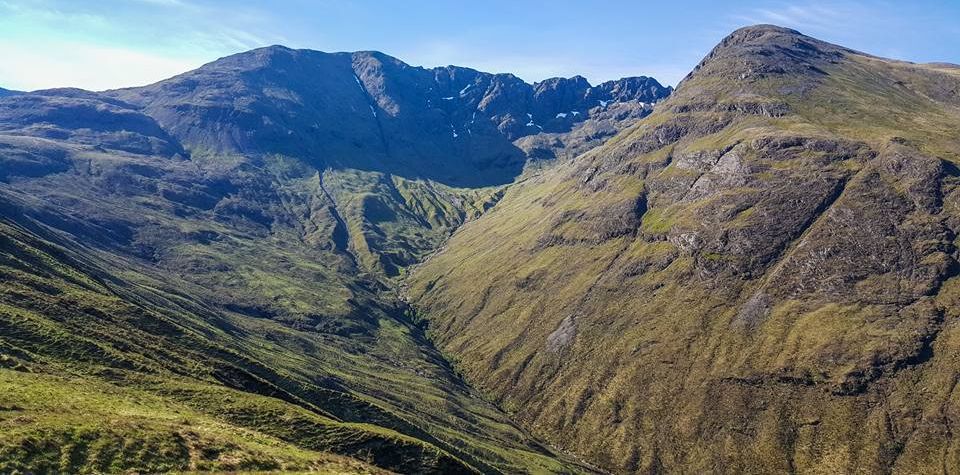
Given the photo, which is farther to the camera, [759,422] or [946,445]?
[759,422]

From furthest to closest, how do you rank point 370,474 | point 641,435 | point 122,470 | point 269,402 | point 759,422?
point 641,435 < point 759,422 < point 269,402 < point 370,474 < point 122,470

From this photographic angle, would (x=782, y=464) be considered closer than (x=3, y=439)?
No

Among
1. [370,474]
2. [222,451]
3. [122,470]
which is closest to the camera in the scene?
[122,470]

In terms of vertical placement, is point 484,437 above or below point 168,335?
below

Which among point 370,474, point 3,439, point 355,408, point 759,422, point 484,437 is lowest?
point 484,437

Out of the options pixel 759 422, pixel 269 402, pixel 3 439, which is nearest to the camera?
pixel 3 439

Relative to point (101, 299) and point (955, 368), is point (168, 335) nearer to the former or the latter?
point (101, 299)

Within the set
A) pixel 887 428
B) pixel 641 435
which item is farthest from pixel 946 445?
pixel 641 435

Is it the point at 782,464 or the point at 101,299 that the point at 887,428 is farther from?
the point at 101,299

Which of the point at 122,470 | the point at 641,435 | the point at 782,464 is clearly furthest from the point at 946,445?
the point at 122,470
